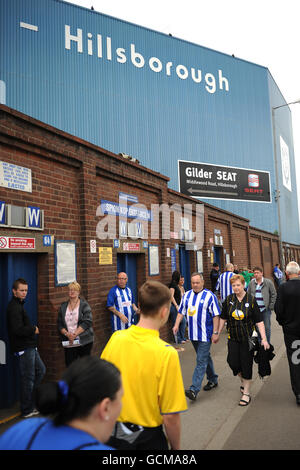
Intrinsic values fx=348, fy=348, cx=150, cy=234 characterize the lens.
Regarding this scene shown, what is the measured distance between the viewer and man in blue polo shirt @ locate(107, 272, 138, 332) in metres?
6.80

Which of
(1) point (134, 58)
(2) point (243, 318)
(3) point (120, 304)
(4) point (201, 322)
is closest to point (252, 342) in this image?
(2) point (243, 318)

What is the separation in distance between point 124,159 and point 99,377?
6.87 meters

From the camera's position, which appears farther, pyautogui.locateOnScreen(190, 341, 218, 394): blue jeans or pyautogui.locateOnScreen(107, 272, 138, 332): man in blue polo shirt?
pyautogui.locateOnScreen(107, 272, 138, 332): man in blue polo shirt

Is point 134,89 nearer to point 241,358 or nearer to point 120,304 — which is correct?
point 120,304

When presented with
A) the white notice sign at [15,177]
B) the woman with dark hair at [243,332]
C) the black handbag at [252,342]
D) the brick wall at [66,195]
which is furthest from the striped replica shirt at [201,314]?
the white notice sign at [15,177]

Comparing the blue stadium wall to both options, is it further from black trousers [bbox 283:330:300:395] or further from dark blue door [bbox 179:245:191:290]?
black trousers [bbox 283:330:300:395]

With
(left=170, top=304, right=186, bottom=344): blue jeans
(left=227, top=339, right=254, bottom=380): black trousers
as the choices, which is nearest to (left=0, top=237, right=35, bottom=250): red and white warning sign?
(left=227, top=339, right=254, bottom=380): black trousers

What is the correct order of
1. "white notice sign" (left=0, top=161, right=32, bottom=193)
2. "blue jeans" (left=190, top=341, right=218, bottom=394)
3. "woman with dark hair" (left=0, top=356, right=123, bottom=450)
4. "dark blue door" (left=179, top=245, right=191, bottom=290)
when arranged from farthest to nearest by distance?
"dark blue door" (left=179, top=245, right=191, bottom=290), "blue jeans" (left=190, top=341, right=218, bottom=394), "white notice sign" (left=0, top=161, right=32, bottom=193), "woman with dark hair" (left=0, top=356, right=123, bottom=450)

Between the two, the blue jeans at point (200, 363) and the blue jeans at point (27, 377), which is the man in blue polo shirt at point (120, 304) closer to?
the blue jeans at point (200, 363)

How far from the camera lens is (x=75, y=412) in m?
1.38

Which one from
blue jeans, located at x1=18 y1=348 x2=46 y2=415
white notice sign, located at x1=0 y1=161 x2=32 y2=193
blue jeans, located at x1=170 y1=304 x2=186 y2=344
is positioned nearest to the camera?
blue jeans, located at x1=18 y1=348 x2=46 y2=415

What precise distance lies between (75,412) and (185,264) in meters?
10.5

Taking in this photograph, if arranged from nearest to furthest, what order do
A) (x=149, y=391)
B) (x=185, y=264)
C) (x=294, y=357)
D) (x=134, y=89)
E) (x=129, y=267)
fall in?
(x=149, y=391), (x=294, y=357), (x=129, y=267), (x=185, y=264), (x=134, y=89)

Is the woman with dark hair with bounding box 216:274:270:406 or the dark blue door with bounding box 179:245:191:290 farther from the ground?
the dark blue door with bounding box 179:245:191:290
